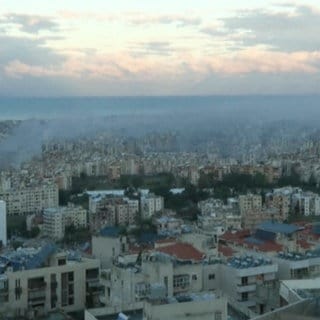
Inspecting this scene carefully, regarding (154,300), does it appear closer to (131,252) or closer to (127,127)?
(131,252)

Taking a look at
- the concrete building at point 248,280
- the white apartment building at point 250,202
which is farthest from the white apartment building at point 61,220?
the concrete building at point 248,280

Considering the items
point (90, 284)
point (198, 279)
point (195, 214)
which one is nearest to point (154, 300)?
point (198, 279)

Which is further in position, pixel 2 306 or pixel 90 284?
pixel 90 284

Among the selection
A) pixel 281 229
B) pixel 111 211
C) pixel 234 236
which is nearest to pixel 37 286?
pixel 234 236

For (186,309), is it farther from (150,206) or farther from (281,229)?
(150,206)

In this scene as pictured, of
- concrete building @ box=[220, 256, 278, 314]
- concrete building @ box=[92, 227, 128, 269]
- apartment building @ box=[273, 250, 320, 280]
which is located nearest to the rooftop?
concrete building @ box=[220, 256, 278, 314]

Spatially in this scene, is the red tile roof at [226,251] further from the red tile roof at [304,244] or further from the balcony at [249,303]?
the balcony at [249,303]
